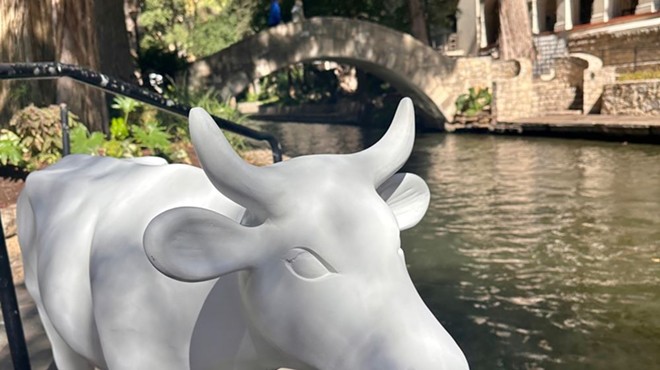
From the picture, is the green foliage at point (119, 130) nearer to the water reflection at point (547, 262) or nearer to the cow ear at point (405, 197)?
the water reflection at point (547, 262)

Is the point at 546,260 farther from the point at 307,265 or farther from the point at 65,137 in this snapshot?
the point at 307,265

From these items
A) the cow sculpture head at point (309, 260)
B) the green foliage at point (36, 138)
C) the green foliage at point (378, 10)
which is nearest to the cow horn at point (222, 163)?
the cow sculpture head at point (309, 260)

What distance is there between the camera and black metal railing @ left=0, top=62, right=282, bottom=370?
2330 mm

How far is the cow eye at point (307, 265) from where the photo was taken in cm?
158

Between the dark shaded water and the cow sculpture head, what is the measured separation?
3.42m

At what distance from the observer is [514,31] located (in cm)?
2311

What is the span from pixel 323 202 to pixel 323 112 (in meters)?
32.8

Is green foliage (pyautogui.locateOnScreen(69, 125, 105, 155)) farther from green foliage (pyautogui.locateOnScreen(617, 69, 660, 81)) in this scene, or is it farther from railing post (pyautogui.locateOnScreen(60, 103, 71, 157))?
green foliage (pyautogui.locateOnScreen(617, 69, 660, 81))

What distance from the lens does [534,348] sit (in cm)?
500

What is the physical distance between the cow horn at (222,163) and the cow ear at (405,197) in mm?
480

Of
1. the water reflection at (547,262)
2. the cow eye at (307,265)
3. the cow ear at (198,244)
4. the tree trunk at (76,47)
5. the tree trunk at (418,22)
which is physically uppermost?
the tree trunk at (418,22)

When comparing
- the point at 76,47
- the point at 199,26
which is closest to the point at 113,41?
the point at 76,47

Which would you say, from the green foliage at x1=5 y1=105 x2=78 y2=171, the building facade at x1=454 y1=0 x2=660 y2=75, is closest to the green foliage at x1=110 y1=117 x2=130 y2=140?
the green foliage at x1=5 y1=105 x2=78 y2=171

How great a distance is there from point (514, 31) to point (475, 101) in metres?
3.29
